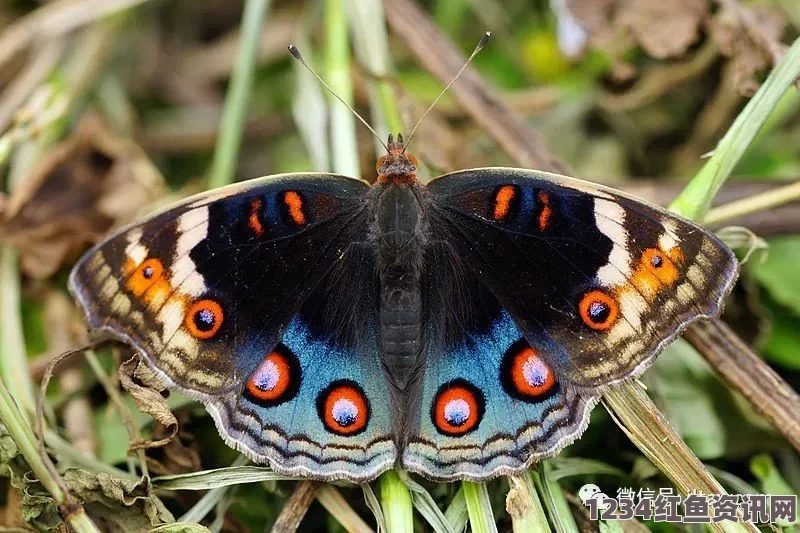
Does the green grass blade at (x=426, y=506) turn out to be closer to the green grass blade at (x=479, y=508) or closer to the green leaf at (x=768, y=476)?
the green grass blade at (x=479, y=508)

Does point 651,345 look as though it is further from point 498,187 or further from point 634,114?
point 634,114

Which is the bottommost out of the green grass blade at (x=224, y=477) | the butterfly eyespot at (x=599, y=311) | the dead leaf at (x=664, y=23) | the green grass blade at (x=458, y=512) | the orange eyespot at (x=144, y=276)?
the green grass blade at (x=458, y=512)

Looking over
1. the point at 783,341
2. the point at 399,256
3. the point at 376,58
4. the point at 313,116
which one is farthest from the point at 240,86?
the point at 783,341

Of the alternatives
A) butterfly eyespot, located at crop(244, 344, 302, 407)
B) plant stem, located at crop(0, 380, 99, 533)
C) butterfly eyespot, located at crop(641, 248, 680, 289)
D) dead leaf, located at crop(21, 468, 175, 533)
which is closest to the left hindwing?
butterfly eyespot, located at crop(641, 248, 680, 289)

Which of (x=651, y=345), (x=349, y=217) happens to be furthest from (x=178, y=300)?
(x=651, y=345)

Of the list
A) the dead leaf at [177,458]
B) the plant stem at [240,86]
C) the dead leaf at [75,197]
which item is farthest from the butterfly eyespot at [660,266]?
the dead leaf at [75,197]

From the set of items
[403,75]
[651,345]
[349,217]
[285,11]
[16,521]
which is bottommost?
[16,521]
